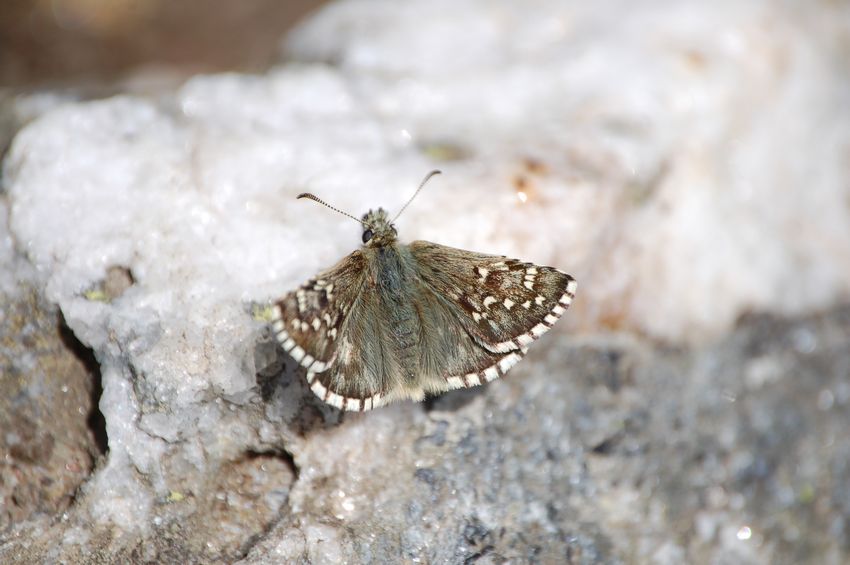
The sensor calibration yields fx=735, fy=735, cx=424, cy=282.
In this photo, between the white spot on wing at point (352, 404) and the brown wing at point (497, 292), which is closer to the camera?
the white spot on wing at point (352, 404)

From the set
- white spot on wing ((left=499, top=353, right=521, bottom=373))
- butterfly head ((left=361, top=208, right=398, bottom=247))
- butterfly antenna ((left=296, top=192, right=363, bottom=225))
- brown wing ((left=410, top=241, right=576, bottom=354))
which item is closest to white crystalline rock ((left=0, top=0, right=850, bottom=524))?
butterfly antenna ((left=296, top=192, right=363, bottom=225))

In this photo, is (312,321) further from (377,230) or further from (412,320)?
(377,230)

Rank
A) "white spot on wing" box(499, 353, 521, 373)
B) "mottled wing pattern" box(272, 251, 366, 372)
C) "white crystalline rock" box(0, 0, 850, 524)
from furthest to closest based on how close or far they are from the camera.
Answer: "white crystalline rock" box(0, 0, 850, 524) < "white spot on wing" box(499, 353, 521, 373) < "mottled wing pattern" box(272, 251, 366, 372)

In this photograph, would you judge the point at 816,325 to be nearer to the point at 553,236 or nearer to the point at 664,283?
the point at 664,283

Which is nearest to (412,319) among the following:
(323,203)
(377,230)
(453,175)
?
(377,230)

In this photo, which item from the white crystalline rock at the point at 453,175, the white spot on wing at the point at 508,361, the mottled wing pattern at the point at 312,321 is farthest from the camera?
the white crystalline rock at the point at 453,175

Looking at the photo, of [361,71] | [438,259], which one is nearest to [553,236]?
[438,259]

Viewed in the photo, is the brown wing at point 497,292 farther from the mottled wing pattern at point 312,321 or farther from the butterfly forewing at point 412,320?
the mottled wing pattern at point 312,321

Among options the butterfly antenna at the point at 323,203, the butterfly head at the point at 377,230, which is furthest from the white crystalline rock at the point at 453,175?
the butterfly head at the point at 377,230

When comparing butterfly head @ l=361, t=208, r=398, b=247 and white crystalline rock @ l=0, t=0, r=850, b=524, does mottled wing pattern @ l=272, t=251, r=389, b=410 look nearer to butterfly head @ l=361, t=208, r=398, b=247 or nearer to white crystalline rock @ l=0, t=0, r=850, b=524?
butterfly head @ l=361, t=208, r=398, b=247
